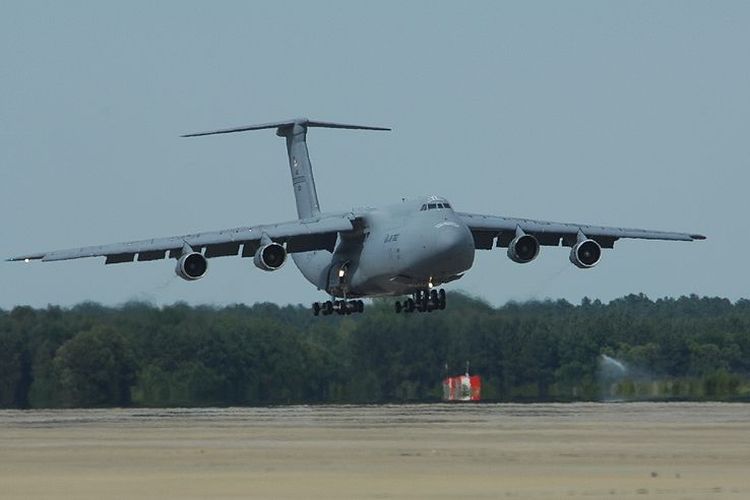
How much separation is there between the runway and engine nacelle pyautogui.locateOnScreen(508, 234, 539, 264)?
7.99 metres

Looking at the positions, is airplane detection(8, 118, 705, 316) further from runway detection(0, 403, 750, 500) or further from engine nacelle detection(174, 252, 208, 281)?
runway detection(0, 403, 750, 500)

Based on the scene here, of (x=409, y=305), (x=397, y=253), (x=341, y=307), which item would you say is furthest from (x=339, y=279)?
(x=397, y=253)

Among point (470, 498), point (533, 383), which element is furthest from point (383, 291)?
point (470, 498)

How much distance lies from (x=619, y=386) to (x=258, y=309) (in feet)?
34.7

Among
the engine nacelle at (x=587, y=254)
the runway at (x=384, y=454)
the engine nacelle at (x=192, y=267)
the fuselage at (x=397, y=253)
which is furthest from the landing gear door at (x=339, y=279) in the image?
the runway at (x=384, y=454)

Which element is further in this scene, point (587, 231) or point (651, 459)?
point (587, 231)

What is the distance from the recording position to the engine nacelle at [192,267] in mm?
43438

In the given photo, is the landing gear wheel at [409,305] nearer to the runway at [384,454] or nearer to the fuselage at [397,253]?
the fuselage at [397,253]

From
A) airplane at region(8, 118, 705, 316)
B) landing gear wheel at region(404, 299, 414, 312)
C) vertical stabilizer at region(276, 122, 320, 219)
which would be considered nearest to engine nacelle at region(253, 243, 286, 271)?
airplane at region(8, 118, 705, 316)

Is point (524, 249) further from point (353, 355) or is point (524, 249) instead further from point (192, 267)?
point (192, 267)

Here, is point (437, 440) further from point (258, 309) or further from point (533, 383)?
point (258, 309)

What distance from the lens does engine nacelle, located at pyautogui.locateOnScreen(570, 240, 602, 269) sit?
4519 centimetres

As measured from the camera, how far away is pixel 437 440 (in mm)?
27422

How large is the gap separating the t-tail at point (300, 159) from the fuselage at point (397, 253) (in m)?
4.52
